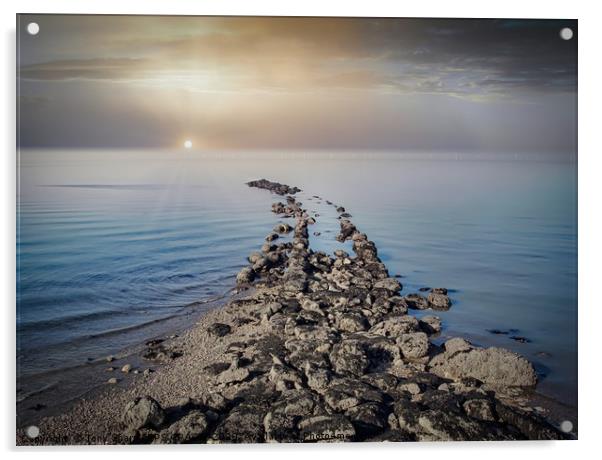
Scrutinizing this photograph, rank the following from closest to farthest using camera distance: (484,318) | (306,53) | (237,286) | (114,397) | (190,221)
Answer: (114,397) → (306,53) → (484,318) → (190,221) → (237,286)

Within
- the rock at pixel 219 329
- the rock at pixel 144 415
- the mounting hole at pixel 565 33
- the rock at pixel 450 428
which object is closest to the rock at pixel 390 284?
the rock at pixel 219 329

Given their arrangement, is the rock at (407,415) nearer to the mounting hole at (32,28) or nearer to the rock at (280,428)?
the rock at (280,428)

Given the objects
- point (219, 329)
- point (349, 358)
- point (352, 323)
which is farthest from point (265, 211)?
point (349, 358)

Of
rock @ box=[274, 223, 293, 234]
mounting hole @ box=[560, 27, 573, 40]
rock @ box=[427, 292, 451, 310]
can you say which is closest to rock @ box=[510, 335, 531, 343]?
rock @ box=[427, 292, 451, 310]

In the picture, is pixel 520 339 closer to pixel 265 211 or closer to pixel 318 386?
pixel 318 386

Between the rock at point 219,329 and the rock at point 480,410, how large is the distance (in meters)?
2.31

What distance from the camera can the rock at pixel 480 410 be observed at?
4074 mm

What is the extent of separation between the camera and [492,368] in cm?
442

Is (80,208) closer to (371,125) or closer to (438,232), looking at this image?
(371,125)

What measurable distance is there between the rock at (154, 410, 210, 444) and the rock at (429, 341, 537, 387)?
191cm

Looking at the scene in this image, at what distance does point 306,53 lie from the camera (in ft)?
15.5

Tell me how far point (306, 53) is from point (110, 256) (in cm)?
268

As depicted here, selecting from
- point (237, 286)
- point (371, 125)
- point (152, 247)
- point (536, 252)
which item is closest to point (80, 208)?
point (152, 247)

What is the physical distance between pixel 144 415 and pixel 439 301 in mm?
3015
